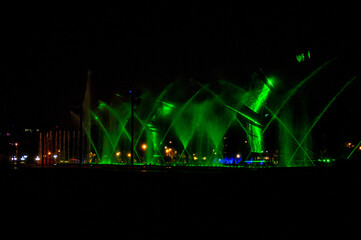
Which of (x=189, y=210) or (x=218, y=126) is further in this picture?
(x=218, y=126)

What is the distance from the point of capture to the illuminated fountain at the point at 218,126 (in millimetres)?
23562

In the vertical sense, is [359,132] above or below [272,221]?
above

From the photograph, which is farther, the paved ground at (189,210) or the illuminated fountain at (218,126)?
the illuminated fountain at (218,126)

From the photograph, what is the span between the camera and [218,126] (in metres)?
33.3

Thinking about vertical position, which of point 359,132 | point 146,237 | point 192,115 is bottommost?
point 146,237

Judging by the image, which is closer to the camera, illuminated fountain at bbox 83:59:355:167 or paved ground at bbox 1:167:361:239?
paved ground at bbox 1:167:361:239

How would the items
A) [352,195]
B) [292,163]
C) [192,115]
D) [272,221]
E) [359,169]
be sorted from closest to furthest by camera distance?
[272,221]
[352,195]
[359,169]
[292,163]
[192,115]

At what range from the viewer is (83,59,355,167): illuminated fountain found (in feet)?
77.3

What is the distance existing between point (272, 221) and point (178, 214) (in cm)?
169

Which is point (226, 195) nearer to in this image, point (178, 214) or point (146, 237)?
point (178, 214)

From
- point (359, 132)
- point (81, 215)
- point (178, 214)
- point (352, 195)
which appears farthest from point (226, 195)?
point (359, 132)

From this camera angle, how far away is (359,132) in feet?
82.3

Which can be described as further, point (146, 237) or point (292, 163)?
point (292, 163)

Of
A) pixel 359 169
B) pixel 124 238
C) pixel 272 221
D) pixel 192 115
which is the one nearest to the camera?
pixel 124 238
